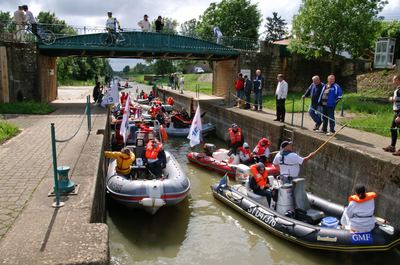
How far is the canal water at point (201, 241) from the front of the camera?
7.57m

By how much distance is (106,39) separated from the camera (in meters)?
22.0

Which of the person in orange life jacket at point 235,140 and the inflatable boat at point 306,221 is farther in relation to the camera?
the person in orange life jacket at point 235,140

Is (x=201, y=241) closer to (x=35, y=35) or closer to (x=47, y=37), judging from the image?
(x=47, y=37)

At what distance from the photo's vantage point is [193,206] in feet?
34.3

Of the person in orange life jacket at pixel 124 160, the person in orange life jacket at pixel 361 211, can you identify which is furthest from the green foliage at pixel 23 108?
the person in orange life jacket at pixel 361 211

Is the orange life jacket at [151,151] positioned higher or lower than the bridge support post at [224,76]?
lower

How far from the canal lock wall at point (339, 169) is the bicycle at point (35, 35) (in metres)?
12.3

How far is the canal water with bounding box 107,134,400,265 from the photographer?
7570 mm

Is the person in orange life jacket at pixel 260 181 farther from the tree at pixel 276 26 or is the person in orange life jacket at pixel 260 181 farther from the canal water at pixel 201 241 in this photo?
the tree at pixel 276 26

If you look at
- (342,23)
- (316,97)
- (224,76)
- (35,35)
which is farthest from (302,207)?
(224,76)

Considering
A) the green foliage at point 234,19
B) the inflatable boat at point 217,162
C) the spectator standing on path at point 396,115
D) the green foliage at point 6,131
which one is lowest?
the inflatable boat at point 217,162

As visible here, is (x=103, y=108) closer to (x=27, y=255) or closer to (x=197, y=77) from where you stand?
(x=27, y=255)

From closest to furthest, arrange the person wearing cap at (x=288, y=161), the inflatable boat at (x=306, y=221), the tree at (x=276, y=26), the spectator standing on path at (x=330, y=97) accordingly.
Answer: the inflatable boat at (x=306, y=221) → the person wearing cap at (x=288, y=161) → the spectator standing on path at (x=330, y=97) → the tree at (x=276, y=26)

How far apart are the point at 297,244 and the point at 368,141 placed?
4.55m
